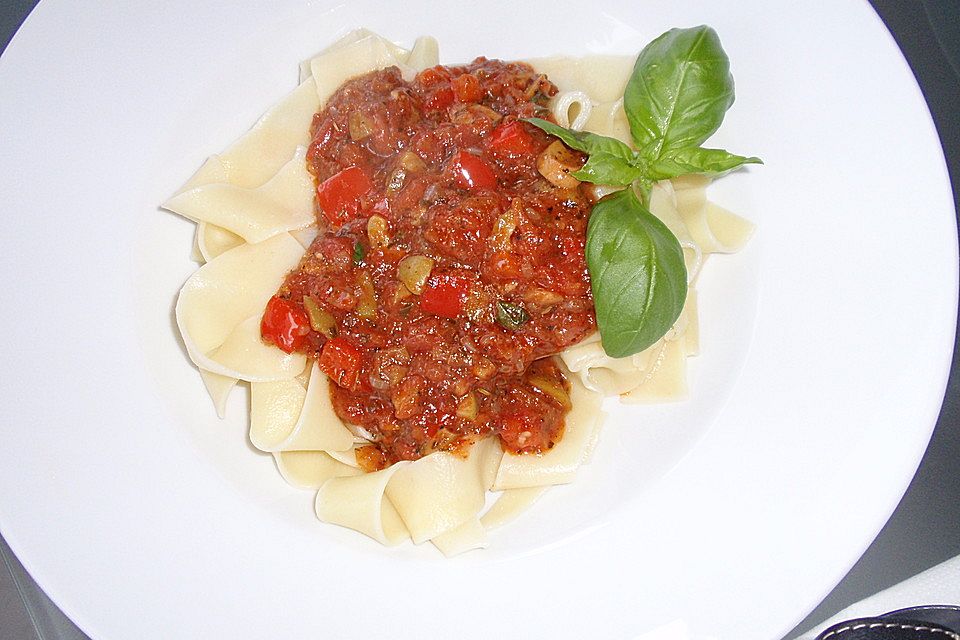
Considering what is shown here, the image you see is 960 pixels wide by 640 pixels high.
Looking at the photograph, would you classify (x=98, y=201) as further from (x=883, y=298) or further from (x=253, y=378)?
(x=883, y=298)

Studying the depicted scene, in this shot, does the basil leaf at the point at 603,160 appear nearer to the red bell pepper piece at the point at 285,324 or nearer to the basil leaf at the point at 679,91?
the basil leaf at the point at 679,91

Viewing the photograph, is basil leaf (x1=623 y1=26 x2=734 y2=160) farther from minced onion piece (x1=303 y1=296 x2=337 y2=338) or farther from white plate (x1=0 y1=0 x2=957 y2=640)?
minced onion piece (x1=303 y1=296 x2=337 y2=338)

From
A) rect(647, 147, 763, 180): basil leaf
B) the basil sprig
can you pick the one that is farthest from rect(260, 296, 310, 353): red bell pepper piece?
rect(647, 147, 763, 180): basil leaf

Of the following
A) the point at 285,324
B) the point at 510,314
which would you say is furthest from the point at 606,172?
the point at 285,324

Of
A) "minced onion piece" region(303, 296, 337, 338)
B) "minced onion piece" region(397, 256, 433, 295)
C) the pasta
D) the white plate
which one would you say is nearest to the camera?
the white plate

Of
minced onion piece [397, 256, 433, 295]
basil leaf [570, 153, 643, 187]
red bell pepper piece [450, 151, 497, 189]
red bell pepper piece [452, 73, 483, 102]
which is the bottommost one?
minced onion piece [397, 256, 433, 295]

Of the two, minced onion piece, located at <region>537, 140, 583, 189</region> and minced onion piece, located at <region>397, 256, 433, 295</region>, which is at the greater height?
minced onion piece, located at <region>537, 140, 583, 189</region>

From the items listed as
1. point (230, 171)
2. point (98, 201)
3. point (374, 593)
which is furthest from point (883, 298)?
point (98, 201)

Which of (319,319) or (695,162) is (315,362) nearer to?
(319,319)
